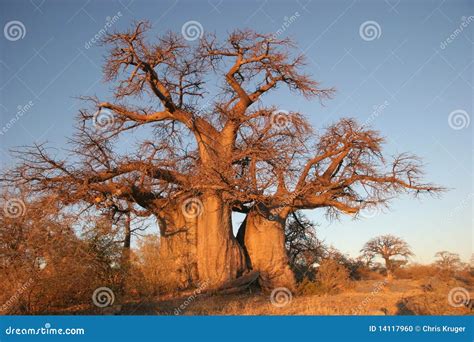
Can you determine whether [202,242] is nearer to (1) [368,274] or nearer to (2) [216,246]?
(2) [216,246]

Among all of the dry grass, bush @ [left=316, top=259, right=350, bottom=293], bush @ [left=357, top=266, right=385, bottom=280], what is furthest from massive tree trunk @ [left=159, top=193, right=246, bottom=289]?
bush @ [left=357, top=266, right=385, bottom=280]

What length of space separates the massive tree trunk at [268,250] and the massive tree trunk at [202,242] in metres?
0.48

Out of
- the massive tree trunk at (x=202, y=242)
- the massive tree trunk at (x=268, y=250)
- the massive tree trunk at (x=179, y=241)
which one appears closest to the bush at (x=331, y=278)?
the massive tree trunk at (x=268, y=250)

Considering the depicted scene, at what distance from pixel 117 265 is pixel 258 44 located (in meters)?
5.68

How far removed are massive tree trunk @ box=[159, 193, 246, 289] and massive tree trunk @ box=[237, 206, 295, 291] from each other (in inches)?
18.8

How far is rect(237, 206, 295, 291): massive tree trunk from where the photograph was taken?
10961 millimetres

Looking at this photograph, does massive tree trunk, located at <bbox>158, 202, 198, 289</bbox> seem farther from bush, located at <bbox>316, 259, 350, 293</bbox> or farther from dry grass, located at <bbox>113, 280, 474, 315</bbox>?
bush, located at <bbox>316, 259, 350, 293</bbox>

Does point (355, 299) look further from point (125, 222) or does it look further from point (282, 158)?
point (125, 222)

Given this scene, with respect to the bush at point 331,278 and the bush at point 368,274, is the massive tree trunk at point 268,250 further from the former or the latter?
the bush at point 368,274

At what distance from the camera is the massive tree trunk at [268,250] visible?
11.0 m

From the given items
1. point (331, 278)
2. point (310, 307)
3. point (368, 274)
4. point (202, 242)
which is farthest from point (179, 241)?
point (368, 274)

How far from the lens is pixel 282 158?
984 cm

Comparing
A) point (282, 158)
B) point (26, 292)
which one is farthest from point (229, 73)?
point (26, 292)

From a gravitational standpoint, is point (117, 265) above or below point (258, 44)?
below
